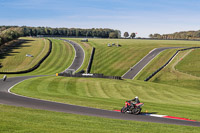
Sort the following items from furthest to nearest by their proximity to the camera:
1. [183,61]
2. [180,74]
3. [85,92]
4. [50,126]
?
[183,61] → [180,74] → [85,92] → [50,126]

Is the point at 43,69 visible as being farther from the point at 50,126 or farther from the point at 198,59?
the point at 50,126

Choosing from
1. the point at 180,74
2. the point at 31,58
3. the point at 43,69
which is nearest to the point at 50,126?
the point at 180,74

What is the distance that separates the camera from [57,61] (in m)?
108

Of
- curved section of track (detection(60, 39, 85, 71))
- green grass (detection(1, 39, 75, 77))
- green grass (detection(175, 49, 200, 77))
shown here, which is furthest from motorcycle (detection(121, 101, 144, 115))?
curved section of track (detection(60, 39, 85, 71))

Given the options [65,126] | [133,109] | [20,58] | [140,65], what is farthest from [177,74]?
[65,126]

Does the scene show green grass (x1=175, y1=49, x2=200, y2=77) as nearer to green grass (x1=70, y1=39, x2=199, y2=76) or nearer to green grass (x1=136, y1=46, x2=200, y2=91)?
green grass (x1=136, y1=46, x2=200, y2=91)

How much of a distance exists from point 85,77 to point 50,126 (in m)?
48.7

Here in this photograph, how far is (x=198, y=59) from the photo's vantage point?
94.1 m

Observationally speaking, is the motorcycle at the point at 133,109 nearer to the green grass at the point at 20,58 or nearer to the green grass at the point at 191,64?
the green grass at the point at 191,64

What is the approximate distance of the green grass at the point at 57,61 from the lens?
92488mm

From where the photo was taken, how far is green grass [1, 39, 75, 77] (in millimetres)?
92488

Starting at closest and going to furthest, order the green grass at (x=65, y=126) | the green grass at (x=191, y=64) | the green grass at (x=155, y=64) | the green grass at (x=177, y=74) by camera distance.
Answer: the green grass at (x=65, y=126)
the green grass at (x=177, y=74)
the green grass at (x=155, y=64)
the green grass at (x=191, y=64)

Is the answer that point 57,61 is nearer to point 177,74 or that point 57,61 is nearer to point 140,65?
point 140,65

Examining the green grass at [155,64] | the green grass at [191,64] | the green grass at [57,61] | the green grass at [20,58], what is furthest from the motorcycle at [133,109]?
the green grass at [20,58]
